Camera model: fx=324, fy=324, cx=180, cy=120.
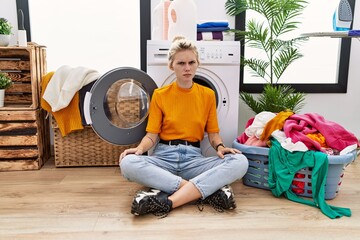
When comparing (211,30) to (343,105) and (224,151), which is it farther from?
(343,105)

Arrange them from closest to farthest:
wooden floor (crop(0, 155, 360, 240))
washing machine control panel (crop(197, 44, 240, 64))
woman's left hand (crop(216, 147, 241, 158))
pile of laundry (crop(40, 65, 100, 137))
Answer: wooden floor (crop(0, 155, 360, 240)), woman's left hand (crop(216, 147, 241, 158)), washing machine control panel (crop(197, 44, 240, 64)), pile of laundry (crop(40, 65, 100, 137))

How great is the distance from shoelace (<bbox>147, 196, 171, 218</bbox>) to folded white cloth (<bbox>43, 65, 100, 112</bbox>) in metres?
0.93

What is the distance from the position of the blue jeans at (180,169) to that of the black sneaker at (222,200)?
0.10 ft

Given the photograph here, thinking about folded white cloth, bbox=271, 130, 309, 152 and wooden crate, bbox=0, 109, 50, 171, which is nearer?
folded white cloth, bbox=271, 130, 309, 152

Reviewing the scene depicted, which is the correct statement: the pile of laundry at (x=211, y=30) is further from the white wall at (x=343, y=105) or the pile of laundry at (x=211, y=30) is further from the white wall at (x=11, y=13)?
the white wall at (x=11, y=13)

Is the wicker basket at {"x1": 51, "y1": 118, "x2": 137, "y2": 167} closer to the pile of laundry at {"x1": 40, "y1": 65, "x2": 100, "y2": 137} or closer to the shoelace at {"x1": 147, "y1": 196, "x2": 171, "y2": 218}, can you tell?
the pile of laundry at {"x1": 40, "y1": 65, "x2": 100, "y2": 137}

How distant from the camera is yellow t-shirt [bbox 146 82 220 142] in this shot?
1743 mm

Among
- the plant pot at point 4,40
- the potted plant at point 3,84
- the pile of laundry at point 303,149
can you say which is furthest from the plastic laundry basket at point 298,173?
the plant pot at point 4,40

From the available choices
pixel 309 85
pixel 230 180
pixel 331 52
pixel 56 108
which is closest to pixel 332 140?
pixel 230 180

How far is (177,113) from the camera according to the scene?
1.74m

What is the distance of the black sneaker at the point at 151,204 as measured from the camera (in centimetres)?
142

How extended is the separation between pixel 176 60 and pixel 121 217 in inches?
31.9

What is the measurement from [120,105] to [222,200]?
0.86m

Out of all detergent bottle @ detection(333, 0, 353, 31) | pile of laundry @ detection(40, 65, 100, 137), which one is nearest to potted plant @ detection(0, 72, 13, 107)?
pile of laundry @ detection(40, 65, 100, 137)
